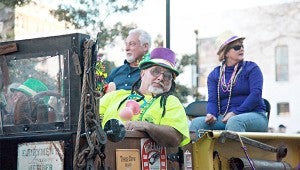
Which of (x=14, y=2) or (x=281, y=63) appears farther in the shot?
(x=281, y=63)

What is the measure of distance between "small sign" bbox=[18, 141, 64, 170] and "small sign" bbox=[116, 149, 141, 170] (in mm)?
397

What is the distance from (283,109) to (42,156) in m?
31.3

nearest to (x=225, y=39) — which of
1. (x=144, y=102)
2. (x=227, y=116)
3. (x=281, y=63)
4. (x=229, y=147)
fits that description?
(x=227, y=116)

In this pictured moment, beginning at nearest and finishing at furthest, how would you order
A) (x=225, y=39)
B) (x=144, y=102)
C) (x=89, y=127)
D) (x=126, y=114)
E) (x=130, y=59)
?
(x=89, y=127), (x=126, y=114), (x=144, y=102), (x=225, y=39), (x=130, y=59)

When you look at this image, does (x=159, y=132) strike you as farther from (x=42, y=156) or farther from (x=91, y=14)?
(x=91, y=14)

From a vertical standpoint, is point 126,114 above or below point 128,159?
above

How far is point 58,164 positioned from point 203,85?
1167 inches

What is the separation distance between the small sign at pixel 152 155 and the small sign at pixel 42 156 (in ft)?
2.13

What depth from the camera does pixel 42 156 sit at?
11.7 feet

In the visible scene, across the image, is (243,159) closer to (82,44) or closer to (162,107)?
(162,107)

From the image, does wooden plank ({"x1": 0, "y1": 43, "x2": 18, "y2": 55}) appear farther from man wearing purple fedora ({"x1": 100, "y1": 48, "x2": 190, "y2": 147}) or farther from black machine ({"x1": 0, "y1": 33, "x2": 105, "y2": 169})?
man wearing purple fedora ({"x1": 100, "y1": 48, "x2": 190, "y2": 147})

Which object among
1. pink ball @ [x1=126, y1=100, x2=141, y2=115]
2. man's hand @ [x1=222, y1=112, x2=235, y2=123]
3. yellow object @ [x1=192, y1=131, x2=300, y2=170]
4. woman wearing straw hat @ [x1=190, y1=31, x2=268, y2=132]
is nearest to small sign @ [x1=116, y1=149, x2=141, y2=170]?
pink ball @ [x1=126, y1=100, x2=141, y2=115]

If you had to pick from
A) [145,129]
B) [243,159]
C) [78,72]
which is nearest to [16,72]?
[78,72]

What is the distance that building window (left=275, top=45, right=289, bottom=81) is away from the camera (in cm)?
3384
